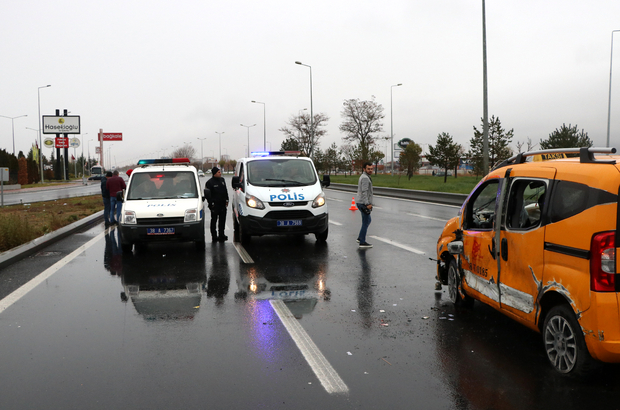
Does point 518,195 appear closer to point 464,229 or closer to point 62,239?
point 464,229

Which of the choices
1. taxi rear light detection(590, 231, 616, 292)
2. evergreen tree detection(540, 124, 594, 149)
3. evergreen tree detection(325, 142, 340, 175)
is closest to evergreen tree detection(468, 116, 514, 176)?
evergreen tree detection(540, 124, 594, 149)

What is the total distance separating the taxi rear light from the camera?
3.62 meters

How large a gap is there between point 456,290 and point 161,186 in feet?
23.8

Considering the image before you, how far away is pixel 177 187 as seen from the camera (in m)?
11.3

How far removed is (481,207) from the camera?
5996 millimetres

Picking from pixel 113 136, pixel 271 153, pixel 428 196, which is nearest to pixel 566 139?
pixel 428 196

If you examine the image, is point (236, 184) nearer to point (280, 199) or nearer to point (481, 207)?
point (280, 199)

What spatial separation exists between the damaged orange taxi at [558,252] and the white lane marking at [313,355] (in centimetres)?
178

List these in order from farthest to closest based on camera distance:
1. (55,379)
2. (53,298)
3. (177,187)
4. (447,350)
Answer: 1. (177,187)
2. (53,298)
3. (447,350)
4. (55,379)

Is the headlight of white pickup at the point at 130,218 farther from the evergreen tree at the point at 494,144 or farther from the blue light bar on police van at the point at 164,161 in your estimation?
the evergreen tree at the point at 494,144

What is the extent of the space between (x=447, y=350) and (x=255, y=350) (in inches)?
68.7

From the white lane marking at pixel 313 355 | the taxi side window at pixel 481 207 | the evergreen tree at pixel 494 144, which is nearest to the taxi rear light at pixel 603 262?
the taxi side window at pixel 481 207

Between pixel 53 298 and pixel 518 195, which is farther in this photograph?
pixel 53 298

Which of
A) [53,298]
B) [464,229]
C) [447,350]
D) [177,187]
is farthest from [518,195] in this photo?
[177,187]
